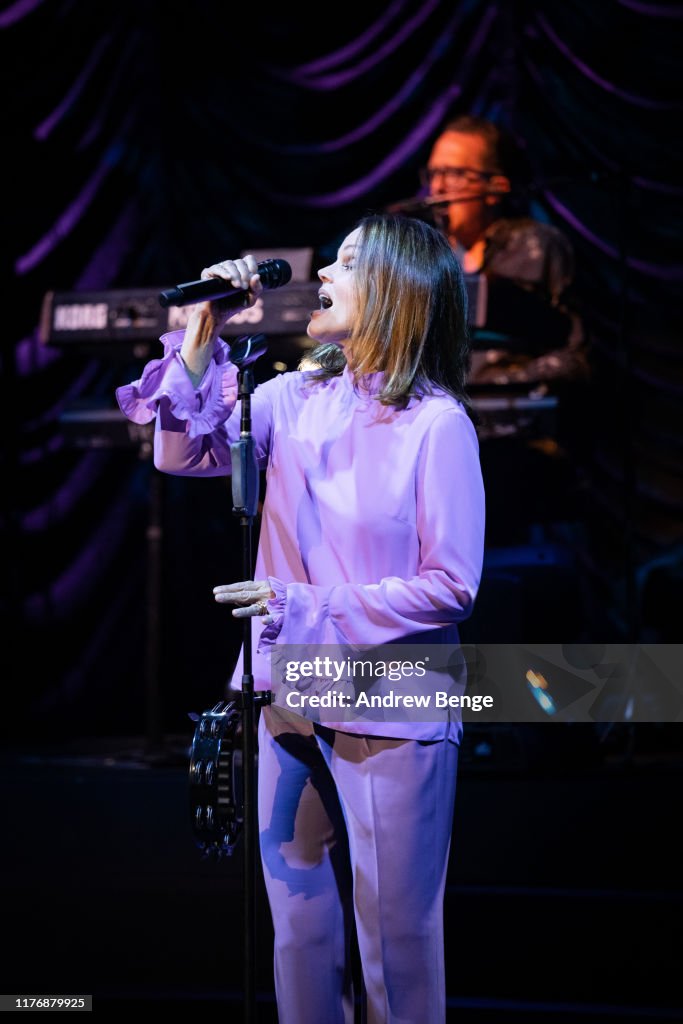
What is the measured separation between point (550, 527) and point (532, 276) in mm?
947

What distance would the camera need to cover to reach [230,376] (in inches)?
75.2

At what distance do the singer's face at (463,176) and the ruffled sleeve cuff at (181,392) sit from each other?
8.59 feet

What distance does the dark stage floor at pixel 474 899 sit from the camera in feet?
7.68

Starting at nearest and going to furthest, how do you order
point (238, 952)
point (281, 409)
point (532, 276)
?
point (281, 409), point (238, 952), point (532, 276)

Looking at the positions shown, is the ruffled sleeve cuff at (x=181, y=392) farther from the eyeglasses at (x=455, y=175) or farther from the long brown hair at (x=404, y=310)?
the eyeglasses at (x=455, y=175)

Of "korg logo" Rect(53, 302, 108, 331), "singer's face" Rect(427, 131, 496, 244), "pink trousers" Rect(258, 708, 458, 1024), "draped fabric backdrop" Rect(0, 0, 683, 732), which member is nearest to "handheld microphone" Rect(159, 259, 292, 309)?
"pink trousers" Rect(258, 708, 458, 1024)

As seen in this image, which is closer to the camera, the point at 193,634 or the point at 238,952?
the point at 238,952

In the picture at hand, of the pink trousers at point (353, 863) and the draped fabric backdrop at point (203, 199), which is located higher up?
the draped fabric backdrop at point (203, 199)

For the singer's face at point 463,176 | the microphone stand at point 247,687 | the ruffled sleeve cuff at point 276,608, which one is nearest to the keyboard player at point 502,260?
the singer's face at point 463,176

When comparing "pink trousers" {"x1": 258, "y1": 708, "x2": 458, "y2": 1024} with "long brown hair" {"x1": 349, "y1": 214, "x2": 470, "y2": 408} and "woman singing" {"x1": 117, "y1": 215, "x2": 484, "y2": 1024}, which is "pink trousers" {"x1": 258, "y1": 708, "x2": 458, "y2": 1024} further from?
"long brown hair" {"x1": 349, "y1": 214, "x2": 470, "y2": 408}

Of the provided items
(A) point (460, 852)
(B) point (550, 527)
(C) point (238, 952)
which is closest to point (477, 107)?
(B) point (550, 527)

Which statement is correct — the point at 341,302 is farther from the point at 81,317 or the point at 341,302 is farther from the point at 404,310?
the point at 81,317

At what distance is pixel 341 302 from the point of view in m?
1.80

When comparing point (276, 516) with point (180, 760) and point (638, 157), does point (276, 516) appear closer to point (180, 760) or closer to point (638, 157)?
point (180, 760)
